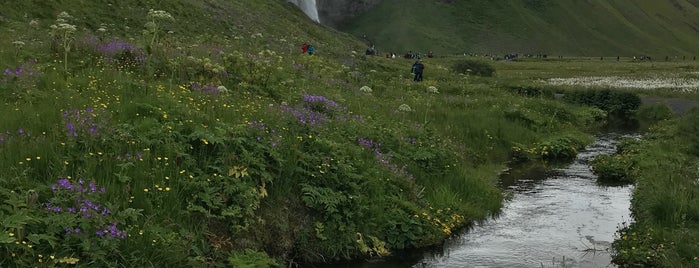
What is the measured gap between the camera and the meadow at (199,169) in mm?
7609

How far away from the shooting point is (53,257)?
21.9 feet

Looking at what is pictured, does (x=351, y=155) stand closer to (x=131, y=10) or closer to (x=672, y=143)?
(x=672, y=143)

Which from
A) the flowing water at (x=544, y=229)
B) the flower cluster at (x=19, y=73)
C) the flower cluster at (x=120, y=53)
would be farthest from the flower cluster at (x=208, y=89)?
the flowing water at (x=544, y=229)

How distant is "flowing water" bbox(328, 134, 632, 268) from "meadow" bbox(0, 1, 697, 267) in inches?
23.6

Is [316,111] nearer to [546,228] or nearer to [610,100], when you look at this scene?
[546,228]

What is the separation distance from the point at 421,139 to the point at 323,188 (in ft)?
21.3

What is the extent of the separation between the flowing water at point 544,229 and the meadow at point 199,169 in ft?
1.97

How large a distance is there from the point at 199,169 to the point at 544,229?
8.34 meters

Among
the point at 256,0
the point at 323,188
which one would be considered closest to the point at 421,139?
the point at 323,188

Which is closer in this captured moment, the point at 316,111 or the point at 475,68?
the point at 316,111

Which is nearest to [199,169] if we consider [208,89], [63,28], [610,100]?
[208,89]

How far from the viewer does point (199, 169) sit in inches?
377

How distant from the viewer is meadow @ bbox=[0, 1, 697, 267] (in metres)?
7.61

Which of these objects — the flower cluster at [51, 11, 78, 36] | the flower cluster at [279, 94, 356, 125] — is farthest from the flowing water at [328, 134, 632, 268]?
the flower cluster at [51, 11, 78, 36]
